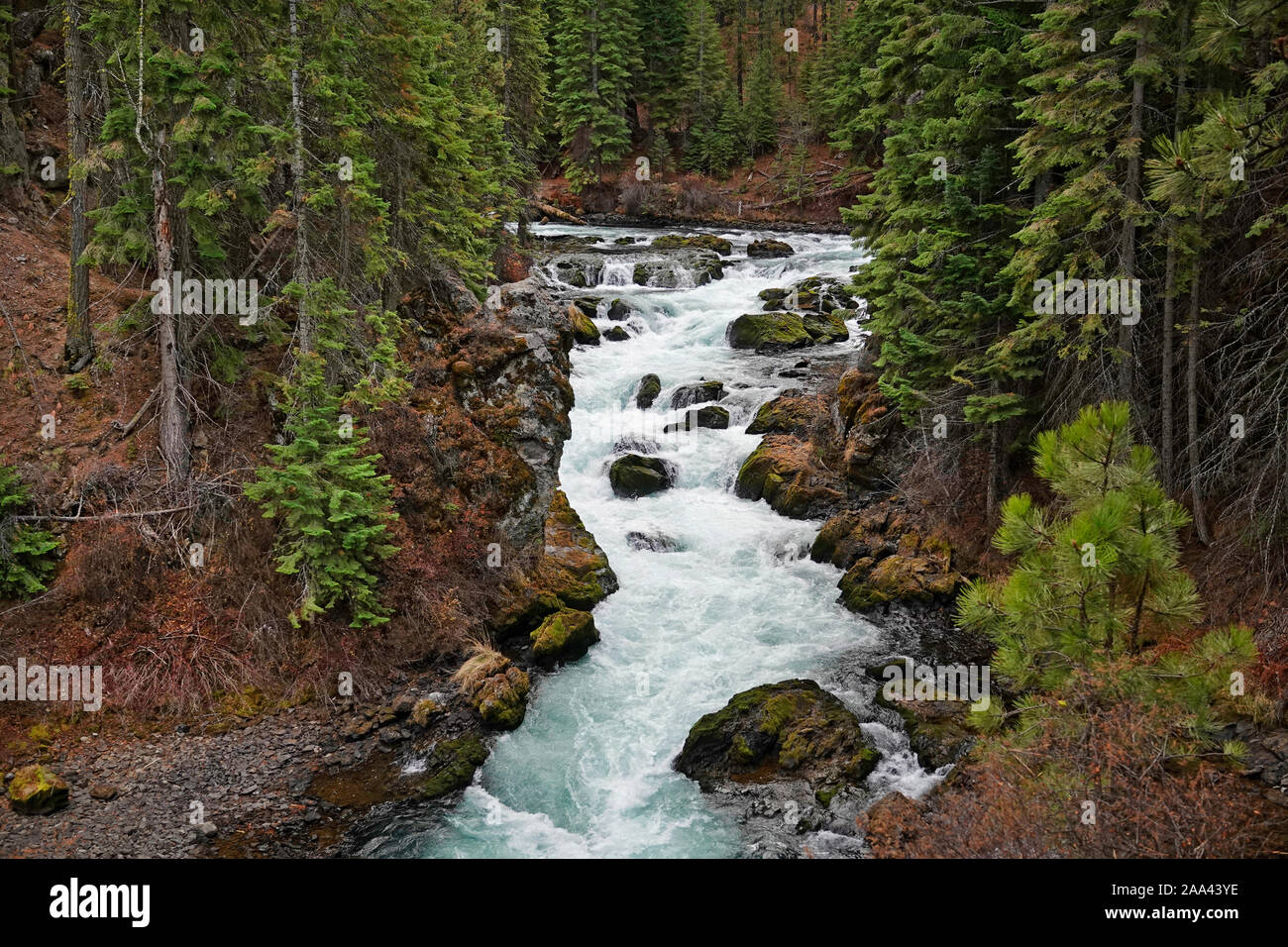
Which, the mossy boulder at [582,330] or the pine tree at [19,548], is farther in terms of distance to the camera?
the mossy boulder at [582,330]

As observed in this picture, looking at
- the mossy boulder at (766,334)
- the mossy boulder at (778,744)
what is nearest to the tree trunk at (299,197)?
the mossy boulder at (778,744)

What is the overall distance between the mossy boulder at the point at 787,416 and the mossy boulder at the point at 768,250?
58.1 ft

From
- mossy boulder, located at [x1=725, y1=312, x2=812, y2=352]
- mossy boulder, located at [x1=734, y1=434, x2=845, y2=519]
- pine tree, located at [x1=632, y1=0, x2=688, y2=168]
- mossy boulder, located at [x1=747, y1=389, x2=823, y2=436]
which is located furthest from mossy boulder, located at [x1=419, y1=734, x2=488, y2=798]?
pine tree, located at [x1=632, y1=0, x2=688, y2=168]

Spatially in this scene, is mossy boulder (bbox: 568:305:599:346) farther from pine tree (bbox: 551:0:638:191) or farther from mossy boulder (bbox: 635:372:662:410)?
pine tree (bbox: 551:0:638:191)

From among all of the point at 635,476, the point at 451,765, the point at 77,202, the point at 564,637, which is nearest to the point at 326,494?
the point at 451,765

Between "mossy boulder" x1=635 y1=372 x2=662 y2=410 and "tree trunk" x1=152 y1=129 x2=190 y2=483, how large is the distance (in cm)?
1362

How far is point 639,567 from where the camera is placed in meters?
17.8

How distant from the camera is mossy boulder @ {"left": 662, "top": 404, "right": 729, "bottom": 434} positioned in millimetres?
22844

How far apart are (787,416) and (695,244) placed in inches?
791

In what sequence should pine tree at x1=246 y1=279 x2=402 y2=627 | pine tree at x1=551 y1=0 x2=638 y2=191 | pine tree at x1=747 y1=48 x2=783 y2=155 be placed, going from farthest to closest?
pine tree at x1=747 y1=48 x2=783 y2=155 → pine tree at x1=551 y1=0 x2=638 y2=191 → pine tree at x1=246 y1=279 x2=402 y2=627

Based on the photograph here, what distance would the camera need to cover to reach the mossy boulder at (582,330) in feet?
88.4

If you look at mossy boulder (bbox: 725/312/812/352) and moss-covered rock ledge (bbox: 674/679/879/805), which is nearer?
moss-covered rock ledge (bbox: 674/679/879/805)

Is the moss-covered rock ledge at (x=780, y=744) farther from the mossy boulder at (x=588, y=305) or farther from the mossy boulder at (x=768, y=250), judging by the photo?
the mossy boulder at (x=768, y=250)

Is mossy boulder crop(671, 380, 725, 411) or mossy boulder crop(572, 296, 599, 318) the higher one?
mossy boulder crop(572, 296, 599, 318)
